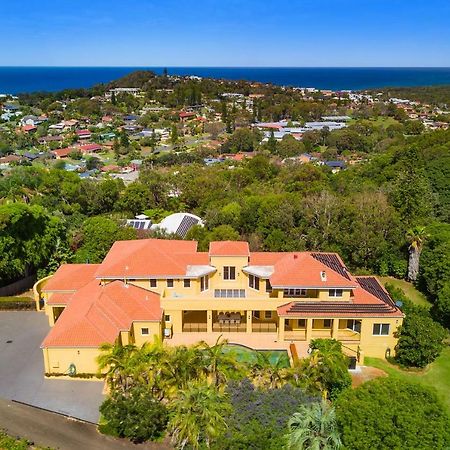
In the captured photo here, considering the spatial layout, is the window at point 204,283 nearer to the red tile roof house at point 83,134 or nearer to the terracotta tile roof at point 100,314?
the terracotta tile roof at point 100,314

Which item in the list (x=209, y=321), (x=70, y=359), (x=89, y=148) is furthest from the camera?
(x=89, y=148)

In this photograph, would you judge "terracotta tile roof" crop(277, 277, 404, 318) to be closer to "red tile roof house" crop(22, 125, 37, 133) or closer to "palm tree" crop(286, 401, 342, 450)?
"palm tree" crop(286, 401, 342, 450)

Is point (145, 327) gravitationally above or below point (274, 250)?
below

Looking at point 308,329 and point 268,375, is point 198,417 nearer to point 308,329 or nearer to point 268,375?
point 268,375

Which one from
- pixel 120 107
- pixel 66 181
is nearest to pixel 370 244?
pixel 66 181

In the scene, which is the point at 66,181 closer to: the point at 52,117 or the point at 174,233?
the point at 174,233

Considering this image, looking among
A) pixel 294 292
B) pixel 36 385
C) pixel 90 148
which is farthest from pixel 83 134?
pixel 36 385

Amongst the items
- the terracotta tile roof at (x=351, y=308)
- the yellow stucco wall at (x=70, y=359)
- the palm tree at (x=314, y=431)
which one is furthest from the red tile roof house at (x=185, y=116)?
the palm tree at (x=314, y=431)
